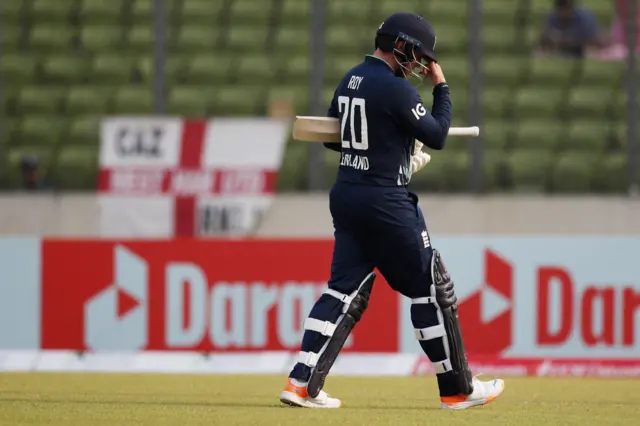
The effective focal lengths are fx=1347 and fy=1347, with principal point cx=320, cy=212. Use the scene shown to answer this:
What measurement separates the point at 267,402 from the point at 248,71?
598 centimetres

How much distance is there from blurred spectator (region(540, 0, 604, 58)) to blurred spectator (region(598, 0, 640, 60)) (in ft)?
0.44

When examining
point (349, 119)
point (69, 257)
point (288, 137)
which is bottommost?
point (69, 257)

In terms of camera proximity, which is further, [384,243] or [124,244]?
[124,244]

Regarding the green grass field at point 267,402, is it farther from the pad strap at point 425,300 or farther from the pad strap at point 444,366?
the pad strap at point 425,300

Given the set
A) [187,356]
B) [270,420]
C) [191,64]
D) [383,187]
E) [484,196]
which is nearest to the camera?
[270,420]

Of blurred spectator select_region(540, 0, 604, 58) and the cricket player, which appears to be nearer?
the cricket player

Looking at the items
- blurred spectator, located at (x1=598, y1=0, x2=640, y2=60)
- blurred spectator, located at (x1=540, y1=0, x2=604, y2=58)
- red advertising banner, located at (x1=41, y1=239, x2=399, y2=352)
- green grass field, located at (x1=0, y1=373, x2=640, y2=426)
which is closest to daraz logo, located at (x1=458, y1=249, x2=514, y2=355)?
red advertising banner, located at (x1=41, y1=239, x2=399, y2=352)

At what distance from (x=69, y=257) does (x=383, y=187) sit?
450cm

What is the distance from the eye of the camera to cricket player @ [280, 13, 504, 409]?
6578 mm

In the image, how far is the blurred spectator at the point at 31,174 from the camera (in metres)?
12.0

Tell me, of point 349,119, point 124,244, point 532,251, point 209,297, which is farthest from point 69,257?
point 349,119

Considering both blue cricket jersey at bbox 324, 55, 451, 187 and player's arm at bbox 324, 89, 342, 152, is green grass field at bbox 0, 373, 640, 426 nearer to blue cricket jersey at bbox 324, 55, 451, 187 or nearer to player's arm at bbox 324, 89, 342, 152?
blue cricket jersey at bbox 324, 55, 451, 187

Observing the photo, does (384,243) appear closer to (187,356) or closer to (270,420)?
(270,420)

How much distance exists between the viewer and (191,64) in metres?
12.8
